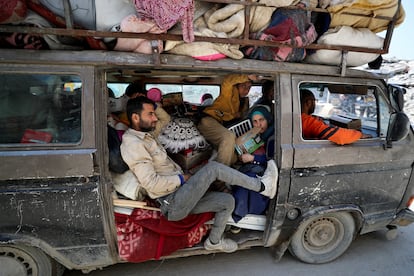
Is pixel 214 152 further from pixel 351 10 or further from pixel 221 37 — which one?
pixel 351 10

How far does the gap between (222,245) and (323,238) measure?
1.21 metres

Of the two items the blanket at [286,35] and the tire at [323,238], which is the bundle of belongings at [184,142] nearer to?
the blanket at [286,35]

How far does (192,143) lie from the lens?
283 cm

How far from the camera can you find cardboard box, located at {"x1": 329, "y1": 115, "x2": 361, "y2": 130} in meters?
3.01

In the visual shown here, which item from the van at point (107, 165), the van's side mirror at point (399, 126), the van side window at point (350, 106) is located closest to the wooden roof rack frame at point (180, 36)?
the van at point (107, 165)

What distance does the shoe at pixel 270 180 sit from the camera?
7.64ft

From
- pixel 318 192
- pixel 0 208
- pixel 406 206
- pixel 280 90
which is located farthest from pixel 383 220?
pixel 0 208

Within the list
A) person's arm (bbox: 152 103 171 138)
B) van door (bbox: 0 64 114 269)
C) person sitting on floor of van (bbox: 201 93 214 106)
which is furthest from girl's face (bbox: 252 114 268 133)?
van door (bbox: 0 64 114 269)

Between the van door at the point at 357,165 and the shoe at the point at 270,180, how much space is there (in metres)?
0.18

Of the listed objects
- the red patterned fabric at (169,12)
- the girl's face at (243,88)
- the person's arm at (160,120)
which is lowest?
the person's arm at (160,120)

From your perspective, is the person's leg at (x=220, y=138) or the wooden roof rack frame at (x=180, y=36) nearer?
the wooden roof rack frame at (x=180, y=36)

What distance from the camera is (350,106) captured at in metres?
3.15

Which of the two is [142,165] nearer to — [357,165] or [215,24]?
[215,24]

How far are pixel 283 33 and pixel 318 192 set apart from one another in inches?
59.9
